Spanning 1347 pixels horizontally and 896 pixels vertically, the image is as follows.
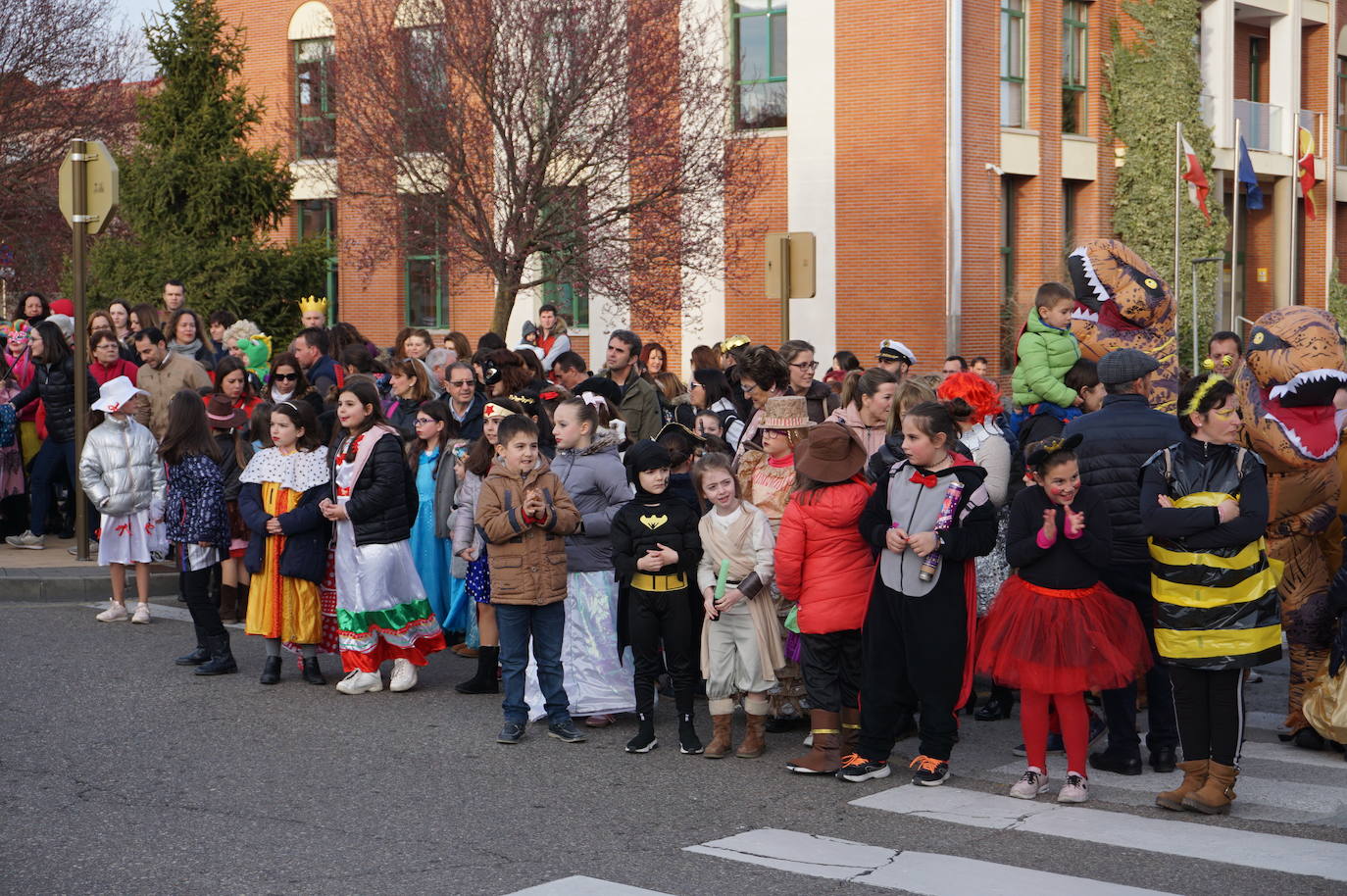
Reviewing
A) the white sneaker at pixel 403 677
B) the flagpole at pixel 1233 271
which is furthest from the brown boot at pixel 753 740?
the flagpole at pixel 1233 271

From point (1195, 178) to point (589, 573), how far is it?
81.8ft

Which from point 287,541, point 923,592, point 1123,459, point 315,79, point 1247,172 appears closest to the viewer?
point 923,592

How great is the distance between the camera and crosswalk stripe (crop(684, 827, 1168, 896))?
5.80 metres

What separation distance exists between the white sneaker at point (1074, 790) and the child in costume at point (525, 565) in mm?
2503

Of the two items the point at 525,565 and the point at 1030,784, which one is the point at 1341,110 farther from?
the point at 1030,784

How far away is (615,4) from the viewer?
23.2 m

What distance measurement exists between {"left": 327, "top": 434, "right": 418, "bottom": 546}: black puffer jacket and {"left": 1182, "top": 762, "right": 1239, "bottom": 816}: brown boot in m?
4.65

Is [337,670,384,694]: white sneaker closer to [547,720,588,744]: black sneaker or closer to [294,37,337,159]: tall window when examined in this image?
[547,720,588,744]: black sneaker

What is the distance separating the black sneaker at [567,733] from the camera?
8297mm

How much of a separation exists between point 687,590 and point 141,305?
9.07m

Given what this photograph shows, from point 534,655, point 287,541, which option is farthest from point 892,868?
point 287,541

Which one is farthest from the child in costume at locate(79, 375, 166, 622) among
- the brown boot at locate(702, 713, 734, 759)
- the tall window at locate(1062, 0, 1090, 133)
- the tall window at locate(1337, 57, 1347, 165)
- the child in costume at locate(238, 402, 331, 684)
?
the tall window at locate(1337, 57, 1347, 165)

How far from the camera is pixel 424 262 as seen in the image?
→ 3338 cm

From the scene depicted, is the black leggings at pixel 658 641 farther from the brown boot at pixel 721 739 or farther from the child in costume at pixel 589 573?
the child in costume at pixel 589 573
